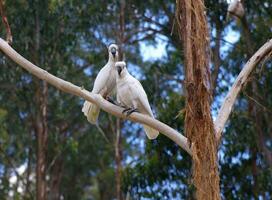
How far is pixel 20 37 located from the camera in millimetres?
11406

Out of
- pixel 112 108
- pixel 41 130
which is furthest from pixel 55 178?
pixel 112 108

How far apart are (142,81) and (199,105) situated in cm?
670

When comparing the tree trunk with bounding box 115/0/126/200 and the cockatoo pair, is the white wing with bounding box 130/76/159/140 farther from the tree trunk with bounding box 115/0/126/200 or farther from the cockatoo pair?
the tree trunk with bounding box 115/0/126/200

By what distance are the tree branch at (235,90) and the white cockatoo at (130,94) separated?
0.92 meters

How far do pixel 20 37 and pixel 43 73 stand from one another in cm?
580

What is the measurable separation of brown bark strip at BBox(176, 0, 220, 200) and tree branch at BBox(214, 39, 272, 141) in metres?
0.21

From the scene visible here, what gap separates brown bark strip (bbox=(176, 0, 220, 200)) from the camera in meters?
5.44

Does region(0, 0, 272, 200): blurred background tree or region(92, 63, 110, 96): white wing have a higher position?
region(0, 0, 272, 200): blurred background tree

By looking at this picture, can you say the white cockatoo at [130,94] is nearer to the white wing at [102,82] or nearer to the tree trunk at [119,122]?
the white wing at [102,82]

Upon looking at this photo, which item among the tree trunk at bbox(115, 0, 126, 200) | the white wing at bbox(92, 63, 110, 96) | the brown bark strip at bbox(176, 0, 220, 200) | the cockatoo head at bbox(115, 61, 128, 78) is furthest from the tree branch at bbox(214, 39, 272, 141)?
the tree trunk at bbox(115, 0, 126, 200)

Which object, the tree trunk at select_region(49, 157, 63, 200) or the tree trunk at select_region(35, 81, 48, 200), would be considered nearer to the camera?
the tree trunk at select_region(35, 81, 48, 200)

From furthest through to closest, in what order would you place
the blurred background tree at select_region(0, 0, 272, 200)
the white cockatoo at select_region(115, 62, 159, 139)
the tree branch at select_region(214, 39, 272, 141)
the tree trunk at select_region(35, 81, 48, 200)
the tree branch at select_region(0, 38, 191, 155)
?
the tree trunk at select_region(35, 81, 48, 200) → the blurred background tree at select_region(0, 0, 272, 200) → the white cockatoo at select_region(115, 62, 159, 139) → the tree branch at select_region(214, 39, 272, 141) → the tree branch at select_region(0, 38, 191, 155)

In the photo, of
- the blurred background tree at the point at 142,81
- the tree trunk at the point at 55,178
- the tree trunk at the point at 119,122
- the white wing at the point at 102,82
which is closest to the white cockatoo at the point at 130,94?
the white wing at the point at 102,82

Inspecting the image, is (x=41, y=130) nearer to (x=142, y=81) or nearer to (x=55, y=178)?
(x=142, y=81)
